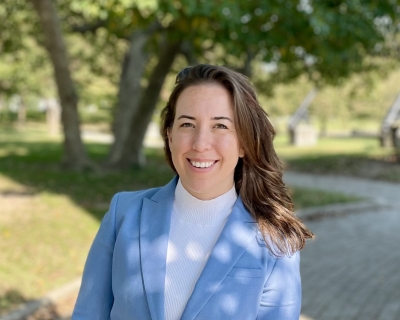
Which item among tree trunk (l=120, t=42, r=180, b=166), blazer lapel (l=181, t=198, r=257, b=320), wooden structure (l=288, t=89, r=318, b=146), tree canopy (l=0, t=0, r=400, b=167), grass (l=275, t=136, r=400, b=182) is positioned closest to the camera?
blazer lapel (l=181, t=198, r=257, b=320)

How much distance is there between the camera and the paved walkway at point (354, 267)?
6047 mm

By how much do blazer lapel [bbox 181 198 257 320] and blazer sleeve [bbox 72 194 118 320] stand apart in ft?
1.02

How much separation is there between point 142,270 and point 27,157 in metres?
17.5

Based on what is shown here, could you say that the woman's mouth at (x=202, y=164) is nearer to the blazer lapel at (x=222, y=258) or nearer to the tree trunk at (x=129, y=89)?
the blazer lapel at (x=222, y=258)

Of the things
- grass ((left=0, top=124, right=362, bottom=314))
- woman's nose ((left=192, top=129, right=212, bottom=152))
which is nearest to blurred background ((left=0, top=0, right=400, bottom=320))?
grass ((left=0, top=124, right=362, bottom=314))

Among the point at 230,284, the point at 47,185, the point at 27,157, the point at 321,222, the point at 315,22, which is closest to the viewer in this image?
the point at 230,284

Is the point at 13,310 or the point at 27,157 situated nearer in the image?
the point at 13,310

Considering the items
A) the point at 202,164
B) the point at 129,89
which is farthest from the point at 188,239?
the point at 129,89

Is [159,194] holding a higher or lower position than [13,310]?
higher

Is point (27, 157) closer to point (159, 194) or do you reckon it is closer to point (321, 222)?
point (321, 222)

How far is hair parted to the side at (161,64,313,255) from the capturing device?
1.92 m

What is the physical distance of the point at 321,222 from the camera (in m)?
10.8

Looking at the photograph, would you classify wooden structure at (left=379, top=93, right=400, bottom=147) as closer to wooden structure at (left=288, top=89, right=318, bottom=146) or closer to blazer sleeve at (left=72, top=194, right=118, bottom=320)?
wooden structure at (left=288, top=89, right=318, bottom=146)

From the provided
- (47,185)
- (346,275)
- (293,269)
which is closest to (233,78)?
(293,269)
